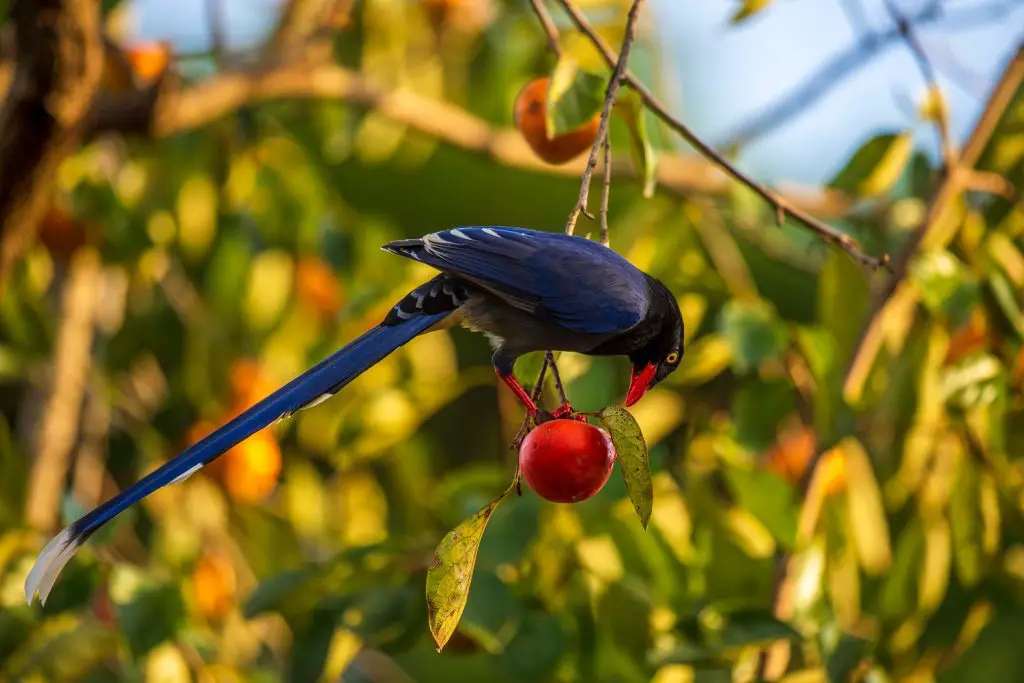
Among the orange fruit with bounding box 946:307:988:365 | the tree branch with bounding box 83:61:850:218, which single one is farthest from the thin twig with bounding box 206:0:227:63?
the orange fruit with bounding box 946:307:988:365

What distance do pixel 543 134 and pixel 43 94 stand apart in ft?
3.35

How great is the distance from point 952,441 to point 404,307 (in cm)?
130

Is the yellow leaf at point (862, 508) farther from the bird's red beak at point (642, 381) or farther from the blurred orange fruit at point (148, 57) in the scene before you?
the blurred orange fruit at point (148, 57)

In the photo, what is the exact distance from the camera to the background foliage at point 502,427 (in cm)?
213

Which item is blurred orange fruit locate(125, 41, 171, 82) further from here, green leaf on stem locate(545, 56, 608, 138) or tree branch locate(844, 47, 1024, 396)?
tree branch locate(844, 47, 1024, 396)

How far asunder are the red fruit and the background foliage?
1.07 feet

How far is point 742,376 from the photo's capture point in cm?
238

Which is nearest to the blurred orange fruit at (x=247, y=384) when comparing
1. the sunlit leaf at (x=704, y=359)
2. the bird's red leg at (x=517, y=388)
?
the sunlit leaf at (x=704, y=359)

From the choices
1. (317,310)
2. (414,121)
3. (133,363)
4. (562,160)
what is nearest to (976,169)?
(562,160)

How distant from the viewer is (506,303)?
1.84 metres

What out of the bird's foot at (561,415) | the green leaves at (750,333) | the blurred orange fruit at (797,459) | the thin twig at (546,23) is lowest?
the blurred orange fruit at (797,459)

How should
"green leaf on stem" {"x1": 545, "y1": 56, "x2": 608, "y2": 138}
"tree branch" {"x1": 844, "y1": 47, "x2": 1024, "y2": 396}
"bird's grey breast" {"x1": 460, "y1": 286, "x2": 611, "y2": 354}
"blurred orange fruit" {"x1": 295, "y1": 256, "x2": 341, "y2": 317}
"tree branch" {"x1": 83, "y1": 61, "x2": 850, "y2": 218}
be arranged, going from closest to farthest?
"green leaf on stem" {"x1": 545, "y1": 56, "x2": 608, "y2": 138} < "bird's grey breast" {"x1": 460, "y1": 286, "x2": 611, "y2": 354} < "tree branch" {"x1": 844, "y1": 47, "x2": 1024, "y2": 396} < "tree branch" {"x1": 83, "y1": 61, "x2": 850, "y2": 218} < "blurred orange fruit" {"x1": 295, "y1": 256, "x2": 341, "y2": 317}

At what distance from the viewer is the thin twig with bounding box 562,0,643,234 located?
1.46m

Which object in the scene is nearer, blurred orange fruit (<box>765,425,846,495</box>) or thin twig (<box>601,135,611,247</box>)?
thin twig (<box>601,135,611,247</box>)
